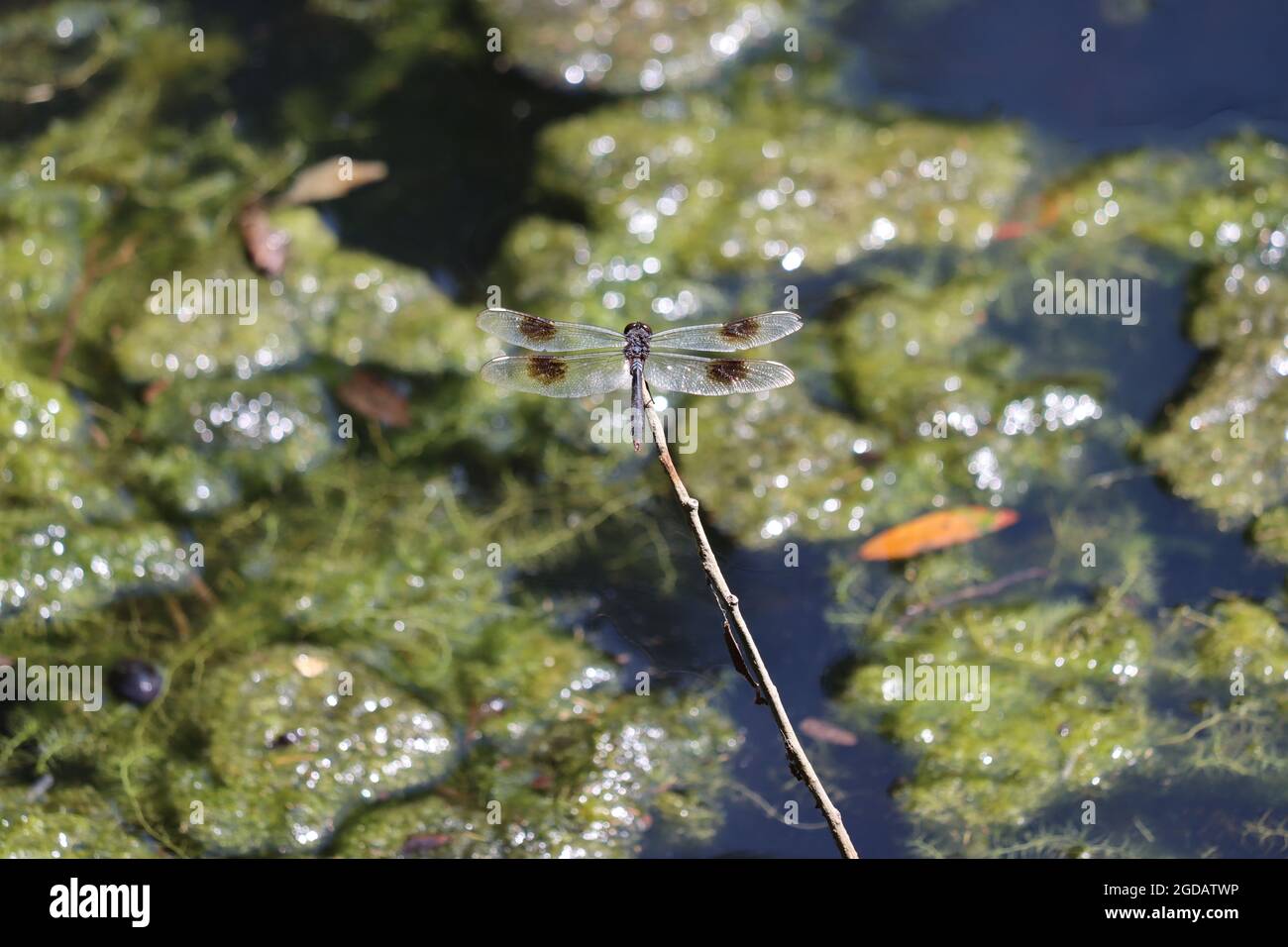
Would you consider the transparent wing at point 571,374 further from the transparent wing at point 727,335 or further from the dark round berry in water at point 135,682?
the dark round berry in water at point 135,682

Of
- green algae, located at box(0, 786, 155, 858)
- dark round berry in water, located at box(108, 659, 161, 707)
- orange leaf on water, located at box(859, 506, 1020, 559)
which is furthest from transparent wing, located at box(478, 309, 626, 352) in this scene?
green algae, located at box(0, 786, 155, 858)

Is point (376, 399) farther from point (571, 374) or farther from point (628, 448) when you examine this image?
point (571, 374)

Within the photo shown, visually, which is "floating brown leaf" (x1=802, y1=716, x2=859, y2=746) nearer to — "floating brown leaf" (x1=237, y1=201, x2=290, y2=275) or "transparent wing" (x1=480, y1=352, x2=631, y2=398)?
"transparent wing" (x1=480, y1=352, x2=631, y2=398)

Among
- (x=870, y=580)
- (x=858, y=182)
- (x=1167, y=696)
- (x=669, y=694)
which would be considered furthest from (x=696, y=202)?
(x=1167, y=696)
